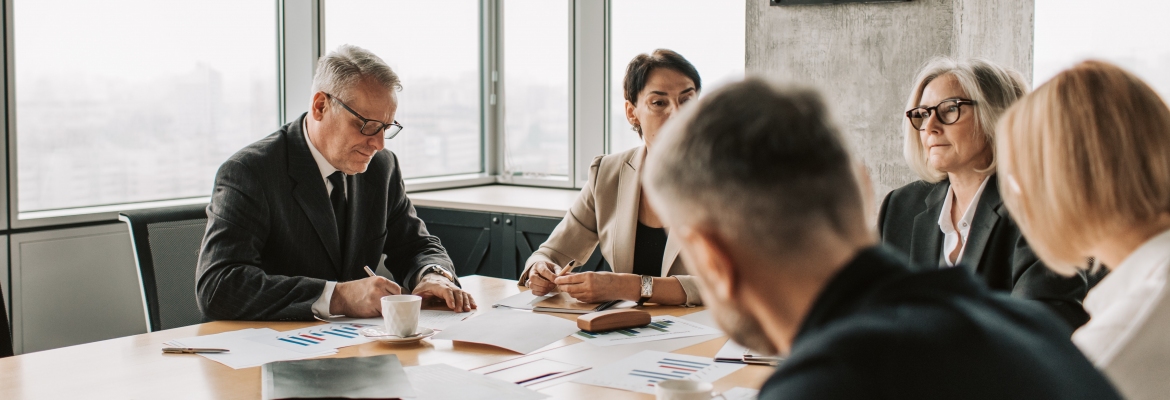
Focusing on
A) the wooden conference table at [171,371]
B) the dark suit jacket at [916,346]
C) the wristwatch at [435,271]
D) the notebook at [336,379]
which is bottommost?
the wooden conference table at [171,371]

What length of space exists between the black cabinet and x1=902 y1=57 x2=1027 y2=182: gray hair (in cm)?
180

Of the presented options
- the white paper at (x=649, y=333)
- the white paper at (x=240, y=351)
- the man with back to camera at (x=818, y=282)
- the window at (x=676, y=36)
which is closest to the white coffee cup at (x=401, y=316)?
the white paper at (x=240, y=351)

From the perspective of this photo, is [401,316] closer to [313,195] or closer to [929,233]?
[313,195]

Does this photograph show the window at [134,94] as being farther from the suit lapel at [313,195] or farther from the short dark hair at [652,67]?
the short dark hair at [652,67]

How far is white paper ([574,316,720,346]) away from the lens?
193cm

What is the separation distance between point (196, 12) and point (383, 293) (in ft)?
7.94

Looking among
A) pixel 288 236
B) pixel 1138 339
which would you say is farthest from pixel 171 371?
pixel 1138 339

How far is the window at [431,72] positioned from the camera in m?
4.81

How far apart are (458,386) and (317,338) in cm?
51

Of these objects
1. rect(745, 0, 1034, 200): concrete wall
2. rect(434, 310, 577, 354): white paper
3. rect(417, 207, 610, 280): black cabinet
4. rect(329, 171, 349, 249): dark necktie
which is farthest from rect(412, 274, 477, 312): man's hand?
rect(745, 0, 1034, 200): concrete wall

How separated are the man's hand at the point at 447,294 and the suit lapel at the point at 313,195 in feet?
0.95

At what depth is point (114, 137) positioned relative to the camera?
147 inches

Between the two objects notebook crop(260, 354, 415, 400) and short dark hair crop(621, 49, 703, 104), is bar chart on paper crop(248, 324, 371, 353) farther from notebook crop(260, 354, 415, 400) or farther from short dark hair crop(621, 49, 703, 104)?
short dark hair crop(621, 49, 703, 104)

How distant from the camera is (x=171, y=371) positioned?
169cm
